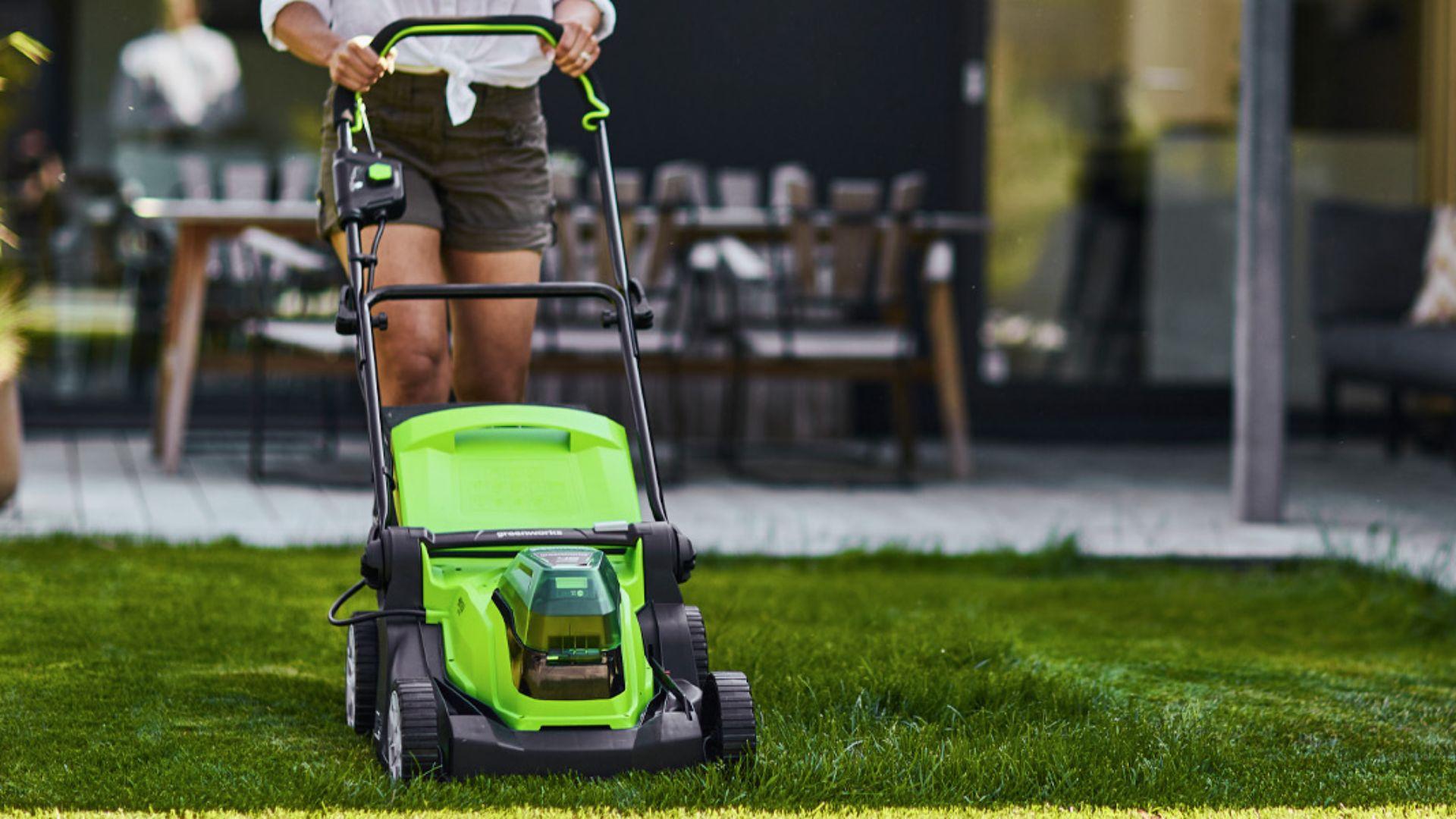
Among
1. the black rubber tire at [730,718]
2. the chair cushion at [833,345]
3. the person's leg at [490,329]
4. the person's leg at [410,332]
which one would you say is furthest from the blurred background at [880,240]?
the black rubber tire at [730,718]

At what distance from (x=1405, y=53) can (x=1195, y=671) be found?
554cm

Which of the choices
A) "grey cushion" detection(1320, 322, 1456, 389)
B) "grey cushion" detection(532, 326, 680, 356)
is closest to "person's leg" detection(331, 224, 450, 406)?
"grey cushion" detection(532, 326, 680, 356)

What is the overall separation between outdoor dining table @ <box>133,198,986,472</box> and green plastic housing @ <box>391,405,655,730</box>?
10.3 ft

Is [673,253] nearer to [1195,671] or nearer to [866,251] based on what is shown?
[866,251]

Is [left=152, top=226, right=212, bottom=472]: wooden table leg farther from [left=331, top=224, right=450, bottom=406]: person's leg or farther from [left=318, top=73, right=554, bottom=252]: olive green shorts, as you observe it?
[left=331, top=224, right=450, bottom=406]: person's leg

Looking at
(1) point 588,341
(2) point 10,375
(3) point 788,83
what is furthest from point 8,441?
(3) point 788,83

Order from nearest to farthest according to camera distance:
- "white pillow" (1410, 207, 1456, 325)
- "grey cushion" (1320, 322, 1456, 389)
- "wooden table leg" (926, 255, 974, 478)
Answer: "wooden table leg" (926, 255, 974, 478) → "grey cushion" (1320, 322, 1456, 389) → "white pillow" (1410, 207, 1456, 325)

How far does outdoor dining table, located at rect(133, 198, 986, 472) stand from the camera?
18.4 feet

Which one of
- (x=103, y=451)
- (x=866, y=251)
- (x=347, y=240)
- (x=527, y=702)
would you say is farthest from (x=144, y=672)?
(x=103, y=451)

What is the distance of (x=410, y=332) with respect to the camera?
2.96m

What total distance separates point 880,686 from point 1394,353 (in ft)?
14.1

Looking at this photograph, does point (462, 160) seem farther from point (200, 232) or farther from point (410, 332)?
point (200, 232)

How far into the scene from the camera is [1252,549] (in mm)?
4773

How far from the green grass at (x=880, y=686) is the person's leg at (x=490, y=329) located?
0.55 meters
